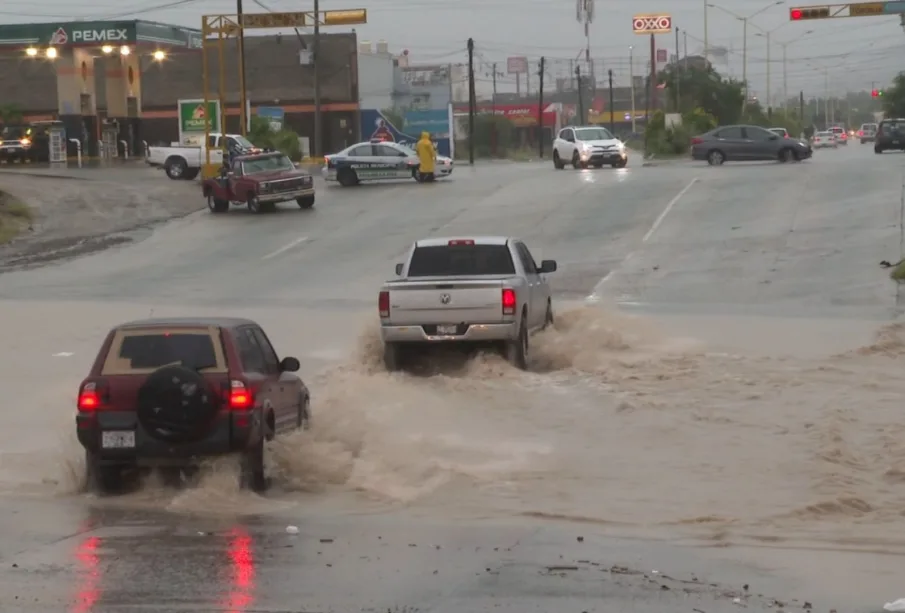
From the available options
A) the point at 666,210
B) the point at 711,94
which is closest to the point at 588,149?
the point at 666,210

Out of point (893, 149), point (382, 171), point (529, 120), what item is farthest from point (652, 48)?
point (382, 171)

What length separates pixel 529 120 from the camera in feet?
448

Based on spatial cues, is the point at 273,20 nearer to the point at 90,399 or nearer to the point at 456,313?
the point at 456,313

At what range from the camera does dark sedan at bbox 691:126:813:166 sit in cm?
5675

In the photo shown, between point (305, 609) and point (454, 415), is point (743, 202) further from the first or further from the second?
point (305, 609)

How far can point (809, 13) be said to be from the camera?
72.9 metres

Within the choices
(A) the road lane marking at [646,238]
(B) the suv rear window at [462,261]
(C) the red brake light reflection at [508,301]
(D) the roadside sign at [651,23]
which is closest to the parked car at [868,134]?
(D) the roadside sign at [651,23]

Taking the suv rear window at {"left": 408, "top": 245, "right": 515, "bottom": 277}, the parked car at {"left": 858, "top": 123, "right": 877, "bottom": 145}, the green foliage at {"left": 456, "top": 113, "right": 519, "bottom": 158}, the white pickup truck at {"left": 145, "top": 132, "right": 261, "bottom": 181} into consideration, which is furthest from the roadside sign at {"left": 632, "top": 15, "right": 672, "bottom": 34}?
the suv rear window at {"left": 408, "top": 245, "right": 515, "bottom": 277}

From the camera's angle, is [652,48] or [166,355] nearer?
[166,355]

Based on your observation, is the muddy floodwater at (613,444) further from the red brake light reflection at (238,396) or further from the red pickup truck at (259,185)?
the red pickup truck at (259,185)

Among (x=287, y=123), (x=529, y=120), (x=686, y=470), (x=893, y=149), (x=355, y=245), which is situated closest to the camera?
(x=686, y=470)

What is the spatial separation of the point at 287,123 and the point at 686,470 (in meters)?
79.2

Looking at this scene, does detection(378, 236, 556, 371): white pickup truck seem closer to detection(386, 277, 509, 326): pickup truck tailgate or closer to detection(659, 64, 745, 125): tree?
detection(386, 277, 509, 326): pickup truck tailgate

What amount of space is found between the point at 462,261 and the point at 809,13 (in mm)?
56503
